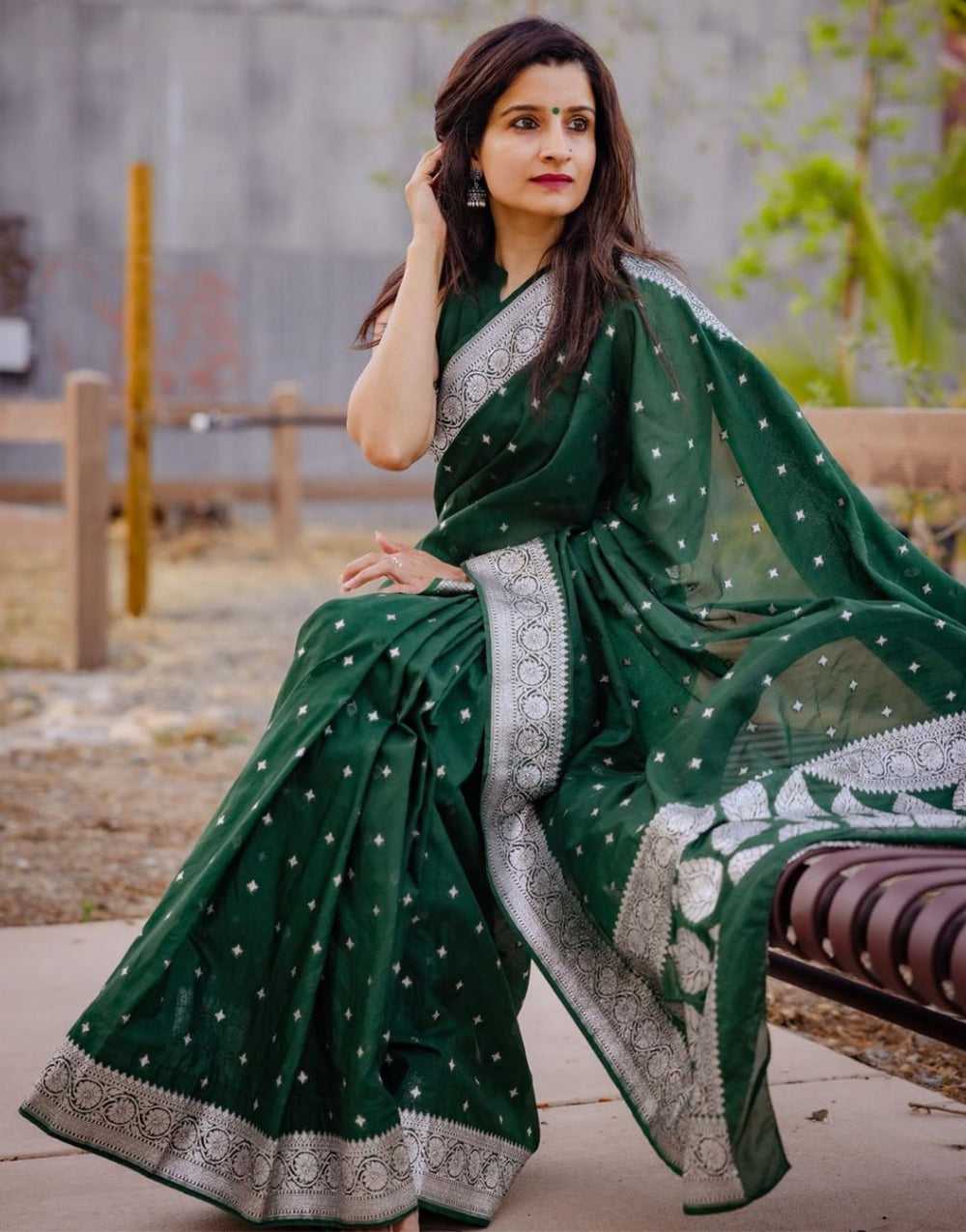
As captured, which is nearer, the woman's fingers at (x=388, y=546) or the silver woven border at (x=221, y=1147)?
the silver woven border at (x=221, y=1147)

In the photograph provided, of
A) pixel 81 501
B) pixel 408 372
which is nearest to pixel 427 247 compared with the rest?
pixel 408 372

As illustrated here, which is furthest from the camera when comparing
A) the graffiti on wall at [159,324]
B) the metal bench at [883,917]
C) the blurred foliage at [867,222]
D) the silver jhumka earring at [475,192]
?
the graffiti on wall at [159,324]

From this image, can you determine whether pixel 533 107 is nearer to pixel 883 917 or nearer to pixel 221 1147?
pixel 883 917

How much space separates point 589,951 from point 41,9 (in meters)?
10.9

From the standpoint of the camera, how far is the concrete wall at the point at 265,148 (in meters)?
11.9

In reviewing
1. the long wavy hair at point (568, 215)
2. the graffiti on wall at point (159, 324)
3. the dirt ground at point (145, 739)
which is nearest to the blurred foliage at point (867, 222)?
the dirt ground at point (145, 739)

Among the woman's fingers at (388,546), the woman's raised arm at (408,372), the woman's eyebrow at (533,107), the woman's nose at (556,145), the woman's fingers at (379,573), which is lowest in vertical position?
the woman's fingers at (379,573)

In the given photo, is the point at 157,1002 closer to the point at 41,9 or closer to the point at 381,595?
the point at 381,595

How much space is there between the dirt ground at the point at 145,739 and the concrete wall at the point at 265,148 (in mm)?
2262

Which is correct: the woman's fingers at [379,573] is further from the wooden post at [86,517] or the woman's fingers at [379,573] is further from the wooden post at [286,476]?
the wooden post at [286,476]

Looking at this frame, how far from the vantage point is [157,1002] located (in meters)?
2.12

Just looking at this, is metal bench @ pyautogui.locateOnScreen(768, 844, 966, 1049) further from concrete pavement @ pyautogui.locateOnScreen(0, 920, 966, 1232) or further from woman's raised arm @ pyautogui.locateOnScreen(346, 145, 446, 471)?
woman's raised arm @ pyautogui.locateOnScreen(346, 145, 446, 471)

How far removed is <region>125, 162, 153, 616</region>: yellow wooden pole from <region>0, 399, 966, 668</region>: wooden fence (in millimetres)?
125

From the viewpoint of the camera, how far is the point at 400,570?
242 cm
